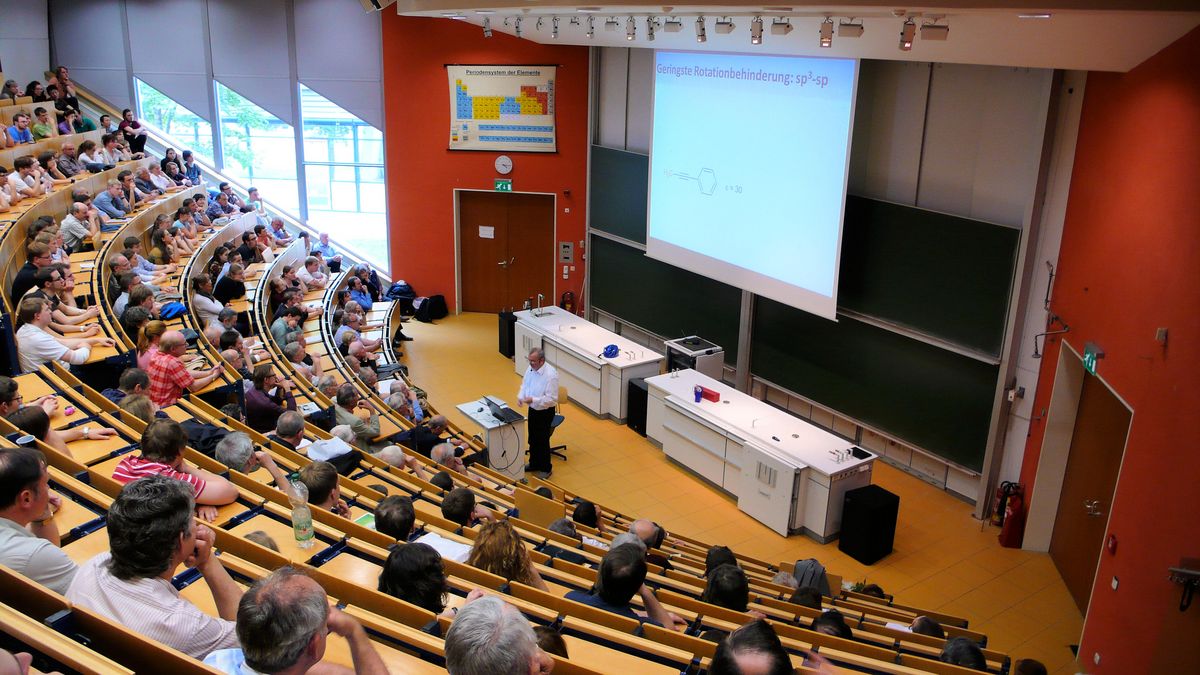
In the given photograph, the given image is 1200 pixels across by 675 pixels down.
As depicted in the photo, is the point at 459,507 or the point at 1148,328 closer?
the point at 459,507

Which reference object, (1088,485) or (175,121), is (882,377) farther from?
(175,121)

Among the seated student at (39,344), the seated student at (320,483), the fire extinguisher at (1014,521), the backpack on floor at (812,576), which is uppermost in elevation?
the seated student at (39,344)

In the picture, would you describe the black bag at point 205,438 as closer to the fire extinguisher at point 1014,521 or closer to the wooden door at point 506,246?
the fire extinguisher at point 1014,521

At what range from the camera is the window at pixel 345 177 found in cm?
1466

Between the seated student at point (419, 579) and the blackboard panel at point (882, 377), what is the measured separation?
6.43 m

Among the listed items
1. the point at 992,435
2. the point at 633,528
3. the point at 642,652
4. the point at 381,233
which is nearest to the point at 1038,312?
the point at 992,435

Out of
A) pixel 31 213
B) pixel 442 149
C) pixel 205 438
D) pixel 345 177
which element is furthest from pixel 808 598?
pixel 345 177

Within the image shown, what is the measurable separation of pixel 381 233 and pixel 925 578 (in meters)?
11.1

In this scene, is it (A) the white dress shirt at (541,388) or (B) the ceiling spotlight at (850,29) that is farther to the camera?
(A) the white dress shirt at (541,388)

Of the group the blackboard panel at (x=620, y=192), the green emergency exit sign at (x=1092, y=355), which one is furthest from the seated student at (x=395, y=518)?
the blackboard panel at (x=620, y=192)

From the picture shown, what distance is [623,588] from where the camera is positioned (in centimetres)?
390

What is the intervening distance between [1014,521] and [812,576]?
2894 millimetres

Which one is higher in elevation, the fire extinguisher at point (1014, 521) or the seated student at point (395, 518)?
the seated student at point (395, 518)

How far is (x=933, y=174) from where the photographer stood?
28.2 feet
